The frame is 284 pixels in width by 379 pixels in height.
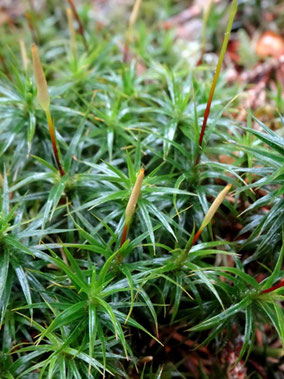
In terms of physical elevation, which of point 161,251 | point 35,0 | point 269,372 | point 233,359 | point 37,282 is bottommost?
point 269,372

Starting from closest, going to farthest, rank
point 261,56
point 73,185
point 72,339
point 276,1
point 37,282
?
1. point 72,339
2. point 37,282
3. point 73,185
4. point 261,56
5. point 276,1

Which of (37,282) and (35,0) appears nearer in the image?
(37,282)

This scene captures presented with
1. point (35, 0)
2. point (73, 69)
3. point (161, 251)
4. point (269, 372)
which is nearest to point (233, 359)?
point (269, 372)

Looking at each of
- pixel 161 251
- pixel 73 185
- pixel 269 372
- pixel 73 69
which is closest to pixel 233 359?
pixel 269 372

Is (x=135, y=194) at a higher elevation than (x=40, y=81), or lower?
lower

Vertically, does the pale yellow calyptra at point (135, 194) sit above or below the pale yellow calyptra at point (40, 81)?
below

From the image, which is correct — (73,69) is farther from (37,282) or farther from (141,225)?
(37,282)

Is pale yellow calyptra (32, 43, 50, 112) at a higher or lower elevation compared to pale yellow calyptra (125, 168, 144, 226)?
higher

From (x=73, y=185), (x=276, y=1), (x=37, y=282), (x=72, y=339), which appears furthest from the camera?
(x=276, y=1)

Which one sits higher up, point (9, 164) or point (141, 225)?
point (9, 164)
